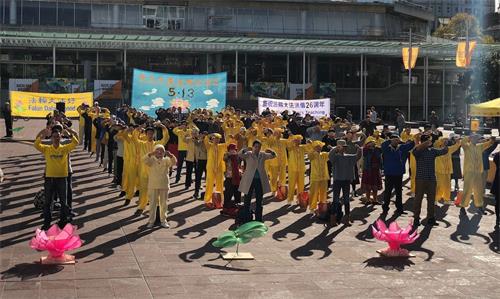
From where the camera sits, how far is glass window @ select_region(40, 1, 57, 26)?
2137 inches

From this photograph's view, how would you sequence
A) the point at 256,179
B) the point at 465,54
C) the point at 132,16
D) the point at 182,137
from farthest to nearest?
the point at 132,16, the point at 465,54, the point at 182,137, the point at 256,179

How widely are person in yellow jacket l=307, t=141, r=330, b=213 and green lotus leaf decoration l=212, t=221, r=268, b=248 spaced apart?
3.79m

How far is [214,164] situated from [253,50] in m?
37.2

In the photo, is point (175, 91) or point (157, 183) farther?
point (175, 91)

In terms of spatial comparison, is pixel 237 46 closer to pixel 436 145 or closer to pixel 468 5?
pixel 436 145

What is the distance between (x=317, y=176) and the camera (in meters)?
13.2

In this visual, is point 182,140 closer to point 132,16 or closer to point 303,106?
point 303,106

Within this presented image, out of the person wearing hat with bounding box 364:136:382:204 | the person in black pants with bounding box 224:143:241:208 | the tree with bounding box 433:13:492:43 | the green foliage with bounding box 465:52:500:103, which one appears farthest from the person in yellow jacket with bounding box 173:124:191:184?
the tree with bounding box 433:13:492:43

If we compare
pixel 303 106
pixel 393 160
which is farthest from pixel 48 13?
pixel 393 160

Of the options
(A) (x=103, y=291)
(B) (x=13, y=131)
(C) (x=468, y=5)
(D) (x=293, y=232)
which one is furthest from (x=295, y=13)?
(C) (x=468, y=5)

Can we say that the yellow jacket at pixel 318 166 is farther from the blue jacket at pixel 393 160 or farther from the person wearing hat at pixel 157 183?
the person wearing hat at pixel 157 183

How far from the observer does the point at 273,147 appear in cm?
1586

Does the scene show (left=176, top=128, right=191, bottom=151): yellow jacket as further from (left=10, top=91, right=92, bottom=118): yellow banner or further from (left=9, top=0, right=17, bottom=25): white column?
(left=9, top=0, right=17, bottom=25): white column

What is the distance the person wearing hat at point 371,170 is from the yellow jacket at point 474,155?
1.82m
